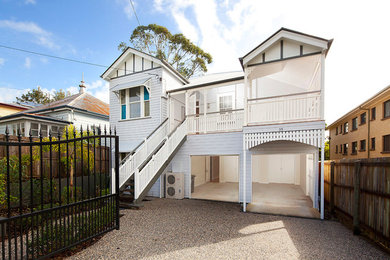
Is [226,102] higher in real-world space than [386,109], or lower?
higher

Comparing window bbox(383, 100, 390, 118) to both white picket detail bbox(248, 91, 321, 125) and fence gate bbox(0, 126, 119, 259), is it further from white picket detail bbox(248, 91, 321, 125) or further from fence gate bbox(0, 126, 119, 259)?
fence gate bbox(0, 126, 119, 259)

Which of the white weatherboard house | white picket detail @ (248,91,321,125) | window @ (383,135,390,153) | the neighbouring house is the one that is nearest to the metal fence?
the white weatherboard house

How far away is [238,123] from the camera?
7922 millimetres

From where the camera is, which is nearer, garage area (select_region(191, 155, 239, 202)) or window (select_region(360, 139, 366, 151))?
garage area (select_region(191, 155, 239, 202))

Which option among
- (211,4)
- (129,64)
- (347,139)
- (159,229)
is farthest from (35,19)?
(347,139)

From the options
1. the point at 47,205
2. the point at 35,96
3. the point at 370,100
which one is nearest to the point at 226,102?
the point at 47,205

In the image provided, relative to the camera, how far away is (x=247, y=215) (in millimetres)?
6055

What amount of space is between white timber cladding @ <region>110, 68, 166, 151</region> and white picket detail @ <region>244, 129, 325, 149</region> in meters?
4.60

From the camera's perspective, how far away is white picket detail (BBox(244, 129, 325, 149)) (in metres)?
5.84

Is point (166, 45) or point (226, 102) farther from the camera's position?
point (166, 45)

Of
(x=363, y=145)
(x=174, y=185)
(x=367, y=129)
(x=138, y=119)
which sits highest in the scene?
(x=138, y=119)

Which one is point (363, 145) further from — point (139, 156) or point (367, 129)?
point (139, 156)

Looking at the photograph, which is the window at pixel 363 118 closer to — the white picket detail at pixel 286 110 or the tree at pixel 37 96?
the white picket detail at pixel 286 110

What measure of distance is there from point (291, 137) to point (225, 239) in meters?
3.91
